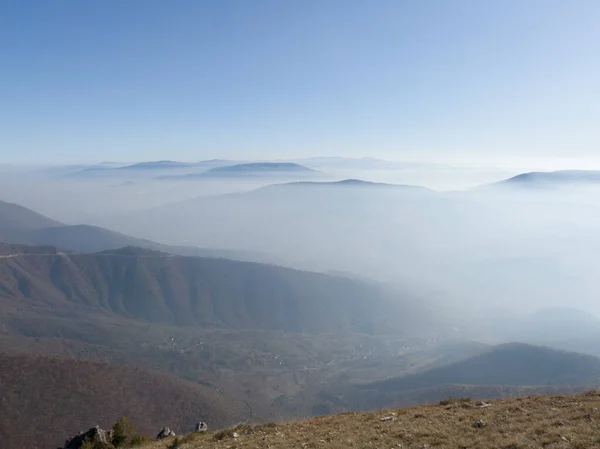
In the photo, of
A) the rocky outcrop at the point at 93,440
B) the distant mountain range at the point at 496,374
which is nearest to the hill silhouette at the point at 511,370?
the distant mountain range at the point at 496,374

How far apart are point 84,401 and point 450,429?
105703 mm

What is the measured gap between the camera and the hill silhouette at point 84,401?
8719 centimetres

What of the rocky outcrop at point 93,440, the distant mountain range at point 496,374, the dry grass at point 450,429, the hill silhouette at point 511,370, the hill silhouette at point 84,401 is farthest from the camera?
the hill silhouette at point 511,370

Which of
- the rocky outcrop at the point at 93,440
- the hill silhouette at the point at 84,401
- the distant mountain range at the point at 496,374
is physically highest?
the rocky outcrop at the point at 93,440

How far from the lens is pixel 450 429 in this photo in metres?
15.4

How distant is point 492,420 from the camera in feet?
51.8

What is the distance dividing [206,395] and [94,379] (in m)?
29.3

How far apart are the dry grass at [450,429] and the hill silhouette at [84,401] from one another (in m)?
81.7

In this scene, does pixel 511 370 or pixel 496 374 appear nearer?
pixel 511 370

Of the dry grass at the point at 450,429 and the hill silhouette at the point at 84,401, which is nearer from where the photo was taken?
the dry grass at the point at 450,429

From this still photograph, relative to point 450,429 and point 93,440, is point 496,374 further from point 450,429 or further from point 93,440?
point 450,429

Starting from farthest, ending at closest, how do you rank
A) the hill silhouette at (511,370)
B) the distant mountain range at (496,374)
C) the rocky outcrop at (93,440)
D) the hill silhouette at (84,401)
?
1. the hill silhouette at (511,370)
2. the distant mountain range at (496,374)
3. the hill silhouette at (84,401)
4. the rocky outcrop at (93,440)

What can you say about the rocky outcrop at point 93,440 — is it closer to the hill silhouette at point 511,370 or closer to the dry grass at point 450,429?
the dry grass at point 450,429

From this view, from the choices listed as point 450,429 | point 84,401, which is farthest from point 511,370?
point 450,429
